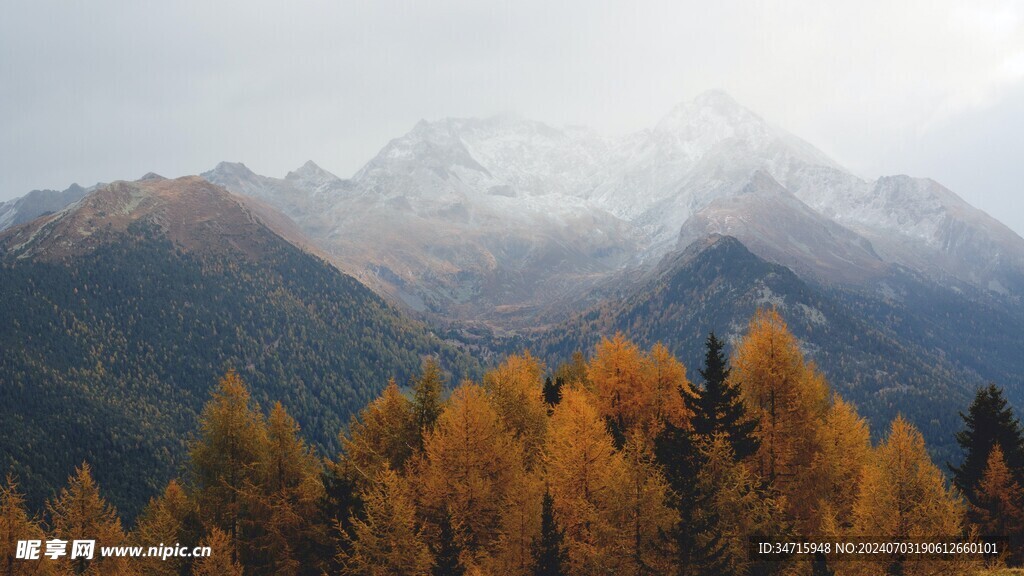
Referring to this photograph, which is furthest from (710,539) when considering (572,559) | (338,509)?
(338,509)

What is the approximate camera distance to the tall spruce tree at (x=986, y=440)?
175 feet

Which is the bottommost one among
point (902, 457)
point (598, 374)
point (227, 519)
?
point (227, 519)

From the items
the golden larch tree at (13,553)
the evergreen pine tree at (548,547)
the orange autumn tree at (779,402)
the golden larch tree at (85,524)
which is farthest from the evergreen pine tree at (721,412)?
the golden larch tree at (13,553)

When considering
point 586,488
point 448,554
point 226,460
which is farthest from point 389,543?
point 226,460

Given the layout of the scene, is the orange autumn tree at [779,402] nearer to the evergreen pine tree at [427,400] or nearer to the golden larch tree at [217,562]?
the evergreen pine tree at [427,400]

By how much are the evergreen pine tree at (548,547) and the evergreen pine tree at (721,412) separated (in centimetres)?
1047

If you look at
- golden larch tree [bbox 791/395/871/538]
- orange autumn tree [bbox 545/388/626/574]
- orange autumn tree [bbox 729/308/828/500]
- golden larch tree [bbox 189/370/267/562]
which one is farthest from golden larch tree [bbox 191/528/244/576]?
golden larch tree [bbox 791/395/871/538]

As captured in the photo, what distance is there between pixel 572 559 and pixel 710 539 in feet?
25.4

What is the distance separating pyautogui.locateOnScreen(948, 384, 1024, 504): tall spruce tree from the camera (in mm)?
53281

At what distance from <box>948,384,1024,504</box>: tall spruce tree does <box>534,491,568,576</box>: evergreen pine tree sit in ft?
114

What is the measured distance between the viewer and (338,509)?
44938mm

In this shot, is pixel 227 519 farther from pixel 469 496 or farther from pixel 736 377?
pixel 736 377

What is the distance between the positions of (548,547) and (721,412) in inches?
519

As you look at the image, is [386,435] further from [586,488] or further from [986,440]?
[986,440]
